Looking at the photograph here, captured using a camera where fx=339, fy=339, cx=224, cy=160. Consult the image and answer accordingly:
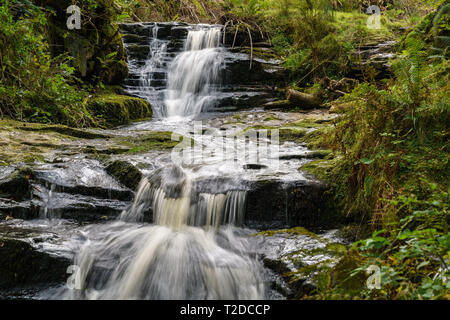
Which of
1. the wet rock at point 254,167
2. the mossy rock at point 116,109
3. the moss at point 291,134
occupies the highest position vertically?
the mossy rock at point 116,109

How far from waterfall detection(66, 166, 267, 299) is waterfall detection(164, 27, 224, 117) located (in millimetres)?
5629

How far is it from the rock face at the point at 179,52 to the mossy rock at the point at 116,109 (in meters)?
0.93

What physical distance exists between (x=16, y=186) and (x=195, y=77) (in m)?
7.20

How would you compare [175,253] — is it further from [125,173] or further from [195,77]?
[195,77]

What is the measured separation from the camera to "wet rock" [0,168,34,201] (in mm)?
3889

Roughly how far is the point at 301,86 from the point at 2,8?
771cm

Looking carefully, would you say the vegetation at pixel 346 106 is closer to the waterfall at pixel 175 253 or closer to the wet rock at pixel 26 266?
the waterfall at pixel 175 253

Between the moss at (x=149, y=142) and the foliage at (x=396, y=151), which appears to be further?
the moss at (x=149, y=142)

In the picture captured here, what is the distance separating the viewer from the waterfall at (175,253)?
2.98 m

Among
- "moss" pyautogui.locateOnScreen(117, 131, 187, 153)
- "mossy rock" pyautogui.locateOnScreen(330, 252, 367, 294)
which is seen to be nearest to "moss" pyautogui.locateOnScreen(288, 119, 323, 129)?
"moss" pyautogui.locateOnScreen(117, 131, 187, 153)

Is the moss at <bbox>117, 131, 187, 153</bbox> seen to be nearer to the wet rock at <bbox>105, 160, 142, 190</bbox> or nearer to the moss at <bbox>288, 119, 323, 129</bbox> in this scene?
the wet rock at <bbox>105, 160, 142, 190</bbox>

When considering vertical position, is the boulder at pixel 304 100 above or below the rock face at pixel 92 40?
below

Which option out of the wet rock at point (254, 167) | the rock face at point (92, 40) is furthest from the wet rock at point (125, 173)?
the rock face at point (92, 40)

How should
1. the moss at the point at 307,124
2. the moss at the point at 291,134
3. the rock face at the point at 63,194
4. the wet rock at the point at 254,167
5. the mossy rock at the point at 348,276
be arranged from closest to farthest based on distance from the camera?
A: the mossy rock at the point at 348,276, the rock face at the point at 63,194, the wet rock at the point at 254,167, the moss at the point at 291,134, the moss at the point at 307,124
